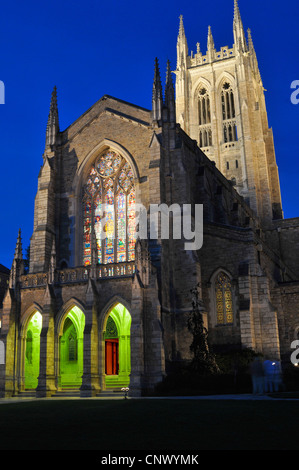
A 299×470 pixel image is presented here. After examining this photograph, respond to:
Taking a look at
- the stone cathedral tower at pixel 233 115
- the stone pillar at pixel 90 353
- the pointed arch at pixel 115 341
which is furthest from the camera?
the stone cathedral tower at pixel 233 115

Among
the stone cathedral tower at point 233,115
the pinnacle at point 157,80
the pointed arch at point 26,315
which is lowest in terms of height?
the pointed arch at point 26,315

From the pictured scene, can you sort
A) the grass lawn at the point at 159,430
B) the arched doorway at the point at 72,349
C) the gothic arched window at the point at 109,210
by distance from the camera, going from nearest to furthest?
1. the grass lawn at the point at 159,430
2. the arched doorway at the point at 72,349
3. the gothic arched window at the point at 109,210

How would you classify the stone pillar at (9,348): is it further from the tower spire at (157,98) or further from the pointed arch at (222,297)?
the tower spire at (157,98)

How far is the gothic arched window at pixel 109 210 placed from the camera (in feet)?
105

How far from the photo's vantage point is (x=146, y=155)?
32.0 meters

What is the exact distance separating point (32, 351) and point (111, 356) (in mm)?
5211

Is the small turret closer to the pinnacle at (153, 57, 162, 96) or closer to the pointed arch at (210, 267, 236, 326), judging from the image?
the pinnacle at (153, 57, 162, 96)

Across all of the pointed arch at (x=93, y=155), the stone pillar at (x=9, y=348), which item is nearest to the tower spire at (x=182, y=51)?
the pointed arch at (x=93, y=155)

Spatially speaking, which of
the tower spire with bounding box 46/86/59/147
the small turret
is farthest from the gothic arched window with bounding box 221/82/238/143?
the tower spire with bounding box 46/86/59/147

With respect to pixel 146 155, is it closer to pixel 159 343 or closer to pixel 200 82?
pixel 159 343

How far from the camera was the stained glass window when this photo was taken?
29766 mm

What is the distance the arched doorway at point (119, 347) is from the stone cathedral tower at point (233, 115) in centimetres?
2935

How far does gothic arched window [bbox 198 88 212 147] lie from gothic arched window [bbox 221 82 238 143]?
2200 mm

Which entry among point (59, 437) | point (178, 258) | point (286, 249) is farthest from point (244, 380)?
point (286, 249)
